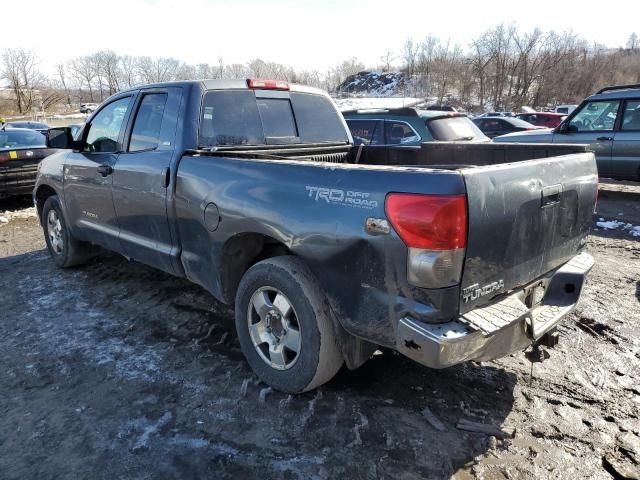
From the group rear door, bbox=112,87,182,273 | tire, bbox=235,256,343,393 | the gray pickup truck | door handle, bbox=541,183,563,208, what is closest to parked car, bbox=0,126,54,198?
the gray pickup truck

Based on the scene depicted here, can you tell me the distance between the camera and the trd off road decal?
2.37 meters

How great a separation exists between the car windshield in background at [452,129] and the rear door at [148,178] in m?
4.88

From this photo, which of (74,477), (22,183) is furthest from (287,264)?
(22,183)

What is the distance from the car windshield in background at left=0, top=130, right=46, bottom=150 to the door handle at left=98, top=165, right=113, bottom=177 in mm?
6324

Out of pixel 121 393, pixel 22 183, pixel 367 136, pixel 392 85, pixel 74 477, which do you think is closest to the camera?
pixel 74 477

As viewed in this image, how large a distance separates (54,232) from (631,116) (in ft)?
32.1

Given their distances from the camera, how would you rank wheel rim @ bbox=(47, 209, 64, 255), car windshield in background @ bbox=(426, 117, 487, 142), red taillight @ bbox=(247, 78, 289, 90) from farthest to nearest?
car windshield in background @ bbox=(426, 117, 487, 142), wheel rim @ bbox=(47, 209, 64, 255), red taillight @ bbox=(247, 78, 289, 90)

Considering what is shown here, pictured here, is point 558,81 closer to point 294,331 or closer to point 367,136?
point 367,136

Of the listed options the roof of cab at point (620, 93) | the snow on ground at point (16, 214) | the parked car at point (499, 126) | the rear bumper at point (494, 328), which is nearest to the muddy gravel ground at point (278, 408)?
the rear bumper at point (494, 328)

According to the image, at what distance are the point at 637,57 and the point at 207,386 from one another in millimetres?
77849

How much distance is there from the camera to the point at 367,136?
8.36 metres

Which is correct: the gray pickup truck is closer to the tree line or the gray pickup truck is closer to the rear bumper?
the rear bumper

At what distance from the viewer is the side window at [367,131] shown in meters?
8.17

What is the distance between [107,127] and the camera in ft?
15.1
